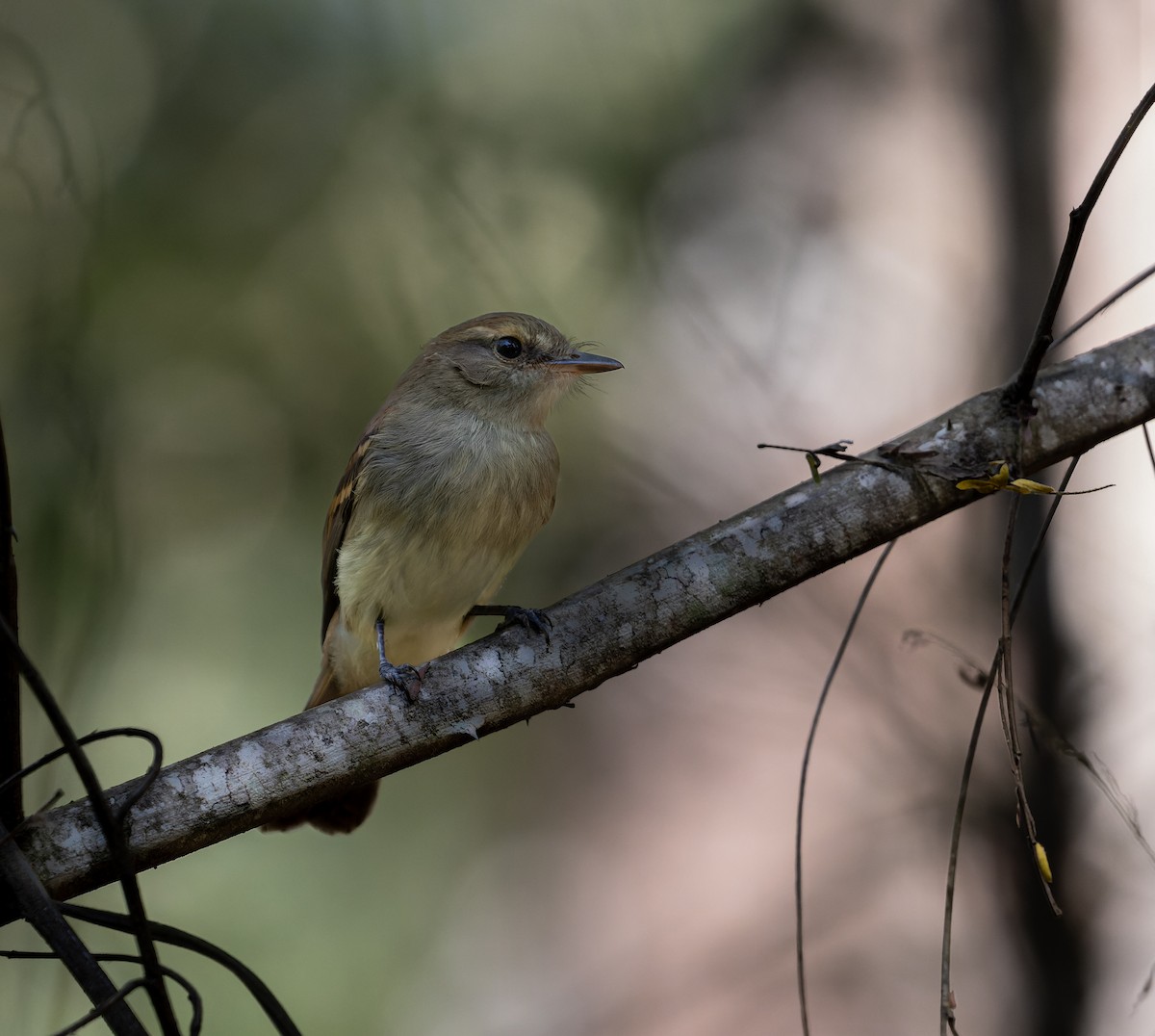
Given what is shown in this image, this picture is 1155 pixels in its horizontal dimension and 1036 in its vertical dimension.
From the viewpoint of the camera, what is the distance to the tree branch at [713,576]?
177 centimetres

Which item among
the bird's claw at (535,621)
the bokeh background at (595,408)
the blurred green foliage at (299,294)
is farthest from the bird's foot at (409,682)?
the blurred green foliage at (299,294)

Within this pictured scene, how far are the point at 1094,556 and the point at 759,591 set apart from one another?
1.98m

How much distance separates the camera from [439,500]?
2549mm

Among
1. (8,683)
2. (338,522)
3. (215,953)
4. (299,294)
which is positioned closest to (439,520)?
(338,522)

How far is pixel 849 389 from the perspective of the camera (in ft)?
12.4

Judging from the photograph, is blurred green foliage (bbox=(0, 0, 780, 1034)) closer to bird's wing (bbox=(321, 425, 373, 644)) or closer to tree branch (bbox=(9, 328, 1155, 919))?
bird's wing (bbox=(321, 425, 373, 644))

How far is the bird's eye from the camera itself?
9.35ft

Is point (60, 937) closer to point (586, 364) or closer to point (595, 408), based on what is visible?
point (586, 364)

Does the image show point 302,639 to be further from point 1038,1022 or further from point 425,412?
point 1038,1022

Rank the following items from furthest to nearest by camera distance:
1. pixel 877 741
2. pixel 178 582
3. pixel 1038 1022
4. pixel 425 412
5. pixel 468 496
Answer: pixel 178 582
pixel 877 741
pixel 1038 1022
pixel 425 412
pixel 468 496

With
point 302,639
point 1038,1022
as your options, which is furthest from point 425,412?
point 1038,1022

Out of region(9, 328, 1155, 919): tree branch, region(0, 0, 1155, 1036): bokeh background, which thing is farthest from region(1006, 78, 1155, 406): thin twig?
region(0, 0, 1155, 1036): bokeh background

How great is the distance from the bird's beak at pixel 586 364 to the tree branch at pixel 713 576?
1015 millimetres

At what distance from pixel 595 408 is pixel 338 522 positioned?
1473 millimetres
